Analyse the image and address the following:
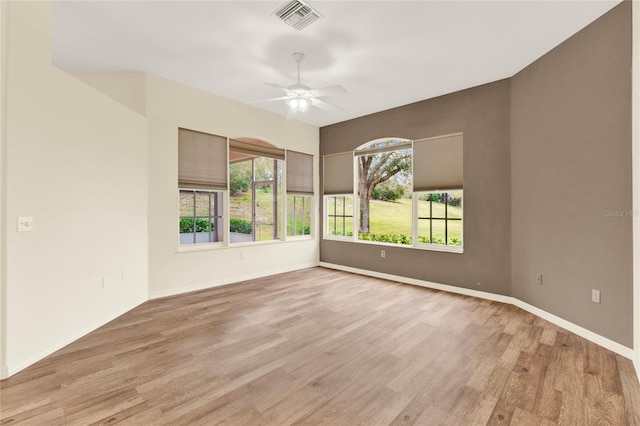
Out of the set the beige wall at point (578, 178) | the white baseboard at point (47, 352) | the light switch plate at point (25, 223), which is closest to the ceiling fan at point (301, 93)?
the beige wall at point (578, 178)

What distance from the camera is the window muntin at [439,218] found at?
4.60 meters

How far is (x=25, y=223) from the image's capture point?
93.4 inches

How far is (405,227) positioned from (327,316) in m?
3.08

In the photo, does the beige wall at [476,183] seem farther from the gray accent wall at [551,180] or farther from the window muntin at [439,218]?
the window muntin at [439,218]

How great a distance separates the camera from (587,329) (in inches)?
115

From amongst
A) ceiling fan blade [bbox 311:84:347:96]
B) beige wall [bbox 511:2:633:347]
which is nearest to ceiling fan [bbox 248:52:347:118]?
ceiling fan blade [bbox 311:84:347:96]

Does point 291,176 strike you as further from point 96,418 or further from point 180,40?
point 96,418

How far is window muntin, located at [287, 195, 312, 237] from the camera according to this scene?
6.06 m

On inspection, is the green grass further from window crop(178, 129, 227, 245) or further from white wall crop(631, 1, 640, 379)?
window crop(178, 129, 227, 245)

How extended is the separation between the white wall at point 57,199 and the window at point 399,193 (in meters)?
3.78

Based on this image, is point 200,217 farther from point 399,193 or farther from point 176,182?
point 399,193

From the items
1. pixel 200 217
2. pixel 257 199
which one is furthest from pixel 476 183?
pixel 200 217

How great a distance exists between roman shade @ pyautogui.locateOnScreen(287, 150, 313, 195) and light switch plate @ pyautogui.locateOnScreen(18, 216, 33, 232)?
394cm

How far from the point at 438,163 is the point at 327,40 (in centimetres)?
263
